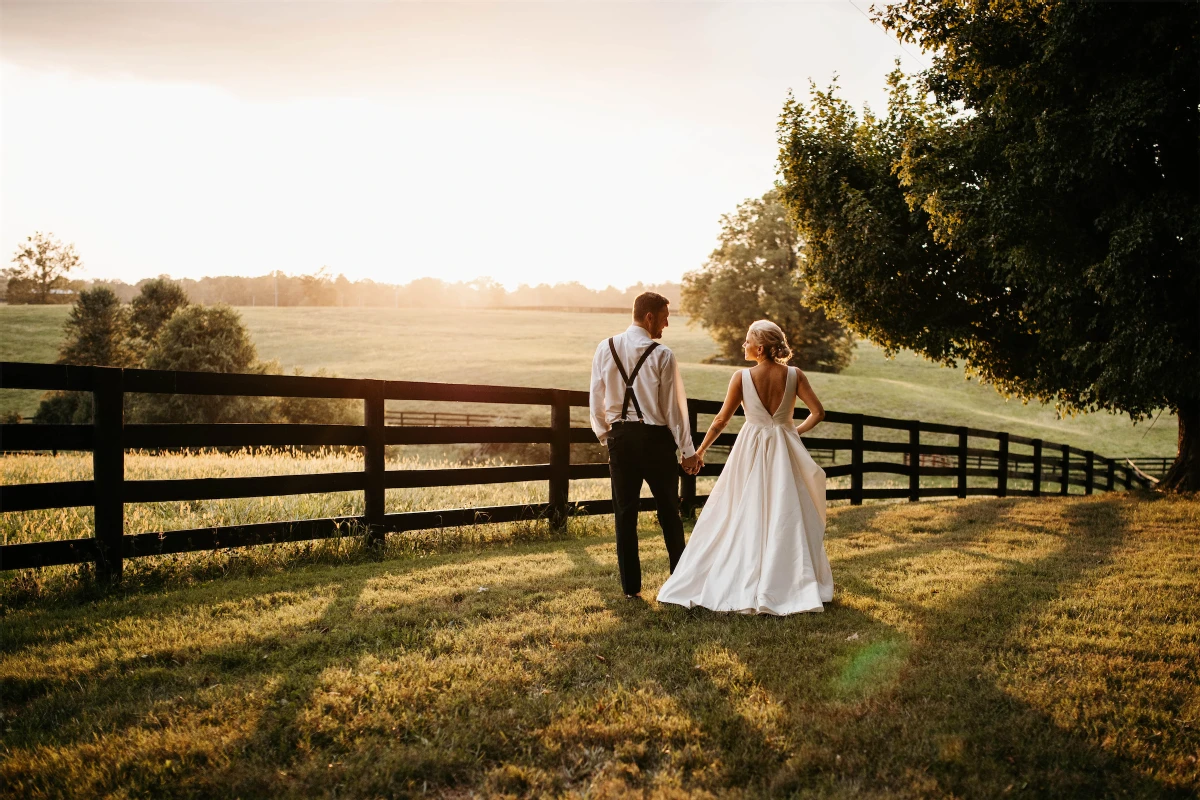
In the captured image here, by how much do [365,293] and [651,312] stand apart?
440 ft

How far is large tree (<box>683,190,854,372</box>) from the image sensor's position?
148ft

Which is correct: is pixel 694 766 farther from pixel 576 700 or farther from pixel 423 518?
pixel 423 518

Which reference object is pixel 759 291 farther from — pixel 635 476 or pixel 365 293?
pixel 365 293

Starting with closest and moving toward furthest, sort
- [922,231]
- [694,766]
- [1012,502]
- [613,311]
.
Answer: [694,766] < [1012,502] < [922,231] < [613,311]

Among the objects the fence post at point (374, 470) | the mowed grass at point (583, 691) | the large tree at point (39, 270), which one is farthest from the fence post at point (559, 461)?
the large tree at point (39, 270)

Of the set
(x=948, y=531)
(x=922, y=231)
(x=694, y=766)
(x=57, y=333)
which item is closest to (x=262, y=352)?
(x=57, y=333)

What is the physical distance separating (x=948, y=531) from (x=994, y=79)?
24.0 ft

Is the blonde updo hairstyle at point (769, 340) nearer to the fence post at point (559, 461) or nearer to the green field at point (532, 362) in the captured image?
the fence post at point (559, 461)

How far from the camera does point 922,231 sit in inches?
556

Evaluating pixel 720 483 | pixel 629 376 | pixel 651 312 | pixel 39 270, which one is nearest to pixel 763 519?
pixel 720 483

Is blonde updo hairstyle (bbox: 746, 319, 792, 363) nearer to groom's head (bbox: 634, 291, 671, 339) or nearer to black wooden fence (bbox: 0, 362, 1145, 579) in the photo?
groom's head (bbox: 634, 291, 671, 339)

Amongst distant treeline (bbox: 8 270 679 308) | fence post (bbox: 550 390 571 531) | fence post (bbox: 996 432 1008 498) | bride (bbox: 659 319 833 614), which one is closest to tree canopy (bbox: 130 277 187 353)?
fence post (bbox: 550 390 571 531)

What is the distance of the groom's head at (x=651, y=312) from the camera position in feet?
17.6

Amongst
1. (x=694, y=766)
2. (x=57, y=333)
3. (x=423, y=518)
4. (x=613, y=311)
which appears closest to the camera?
(x=694, y=766)
